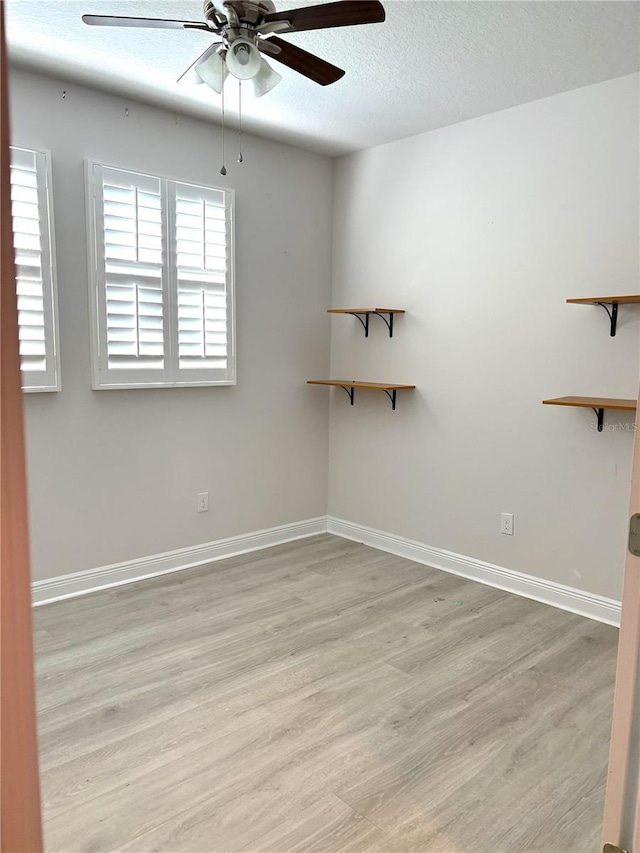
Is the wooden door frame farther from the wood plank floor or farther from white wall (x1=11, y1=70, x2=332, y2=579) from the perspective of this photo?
white wall (x1=11, y1=70, x2=332, y2=579)

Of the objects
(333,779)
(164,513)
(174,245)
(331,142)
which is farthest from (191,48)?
(333,779)

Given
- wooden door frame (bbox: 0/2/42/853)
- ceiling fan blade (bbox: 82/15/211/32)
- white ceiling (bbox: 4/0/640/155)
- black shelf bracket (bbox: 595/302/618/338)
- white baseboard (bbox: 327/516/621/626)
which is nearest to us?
wooden door frame (bbox: 0/2/42/853)

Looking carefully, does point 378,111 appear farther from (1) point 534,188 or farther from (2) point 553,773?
(2) point 553,773

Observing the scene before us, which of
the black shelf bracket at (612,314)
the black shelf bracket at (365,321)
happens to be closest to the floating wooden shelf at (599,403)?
the black shelf bracket at (612,314)

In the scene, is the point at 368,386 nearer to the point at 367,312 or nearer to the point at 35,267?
the point at 367,312

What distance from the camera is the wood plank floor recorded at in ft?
5.74

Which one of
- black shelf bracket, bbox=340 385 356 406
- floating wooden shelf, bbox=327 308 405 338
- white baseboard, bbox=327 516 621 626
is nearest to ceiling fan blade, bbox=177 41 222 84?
floating wooden shelf, bbox=327 308 405 338

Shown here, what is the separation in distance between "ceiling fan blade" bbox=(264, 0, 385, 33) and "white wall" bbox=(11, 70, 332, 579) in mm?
1635

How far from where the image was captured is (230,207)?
12.3 feet

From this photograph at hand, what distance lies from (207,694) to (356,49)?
2.74 metres

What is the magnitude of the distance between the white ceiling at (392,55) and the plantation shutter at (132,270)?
19.8 inches

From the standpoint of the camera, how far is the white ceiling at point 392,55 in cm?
236

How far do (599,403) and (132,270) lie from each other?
248 cm

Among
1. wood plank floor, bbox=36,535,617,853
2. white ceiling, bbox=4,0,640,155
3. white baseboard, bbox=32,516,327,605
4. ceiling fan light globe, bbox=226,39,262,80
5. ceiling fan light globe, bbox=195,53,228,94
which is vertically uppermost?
white ceiling, bbox=4,0,640,155
